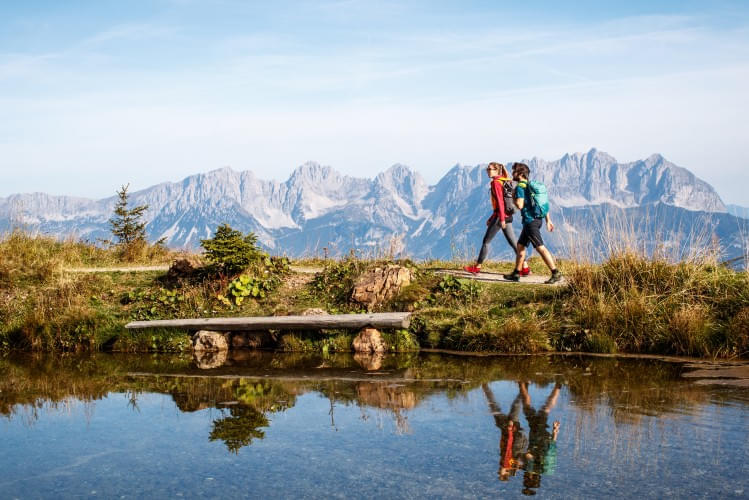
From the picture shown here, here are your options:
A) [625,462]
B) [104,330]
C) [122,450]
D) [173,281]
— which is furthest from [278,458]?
[173,281]

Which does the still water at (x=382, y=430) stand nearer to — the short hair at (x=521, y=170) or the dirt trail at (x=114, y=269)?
the short hair at (x=521, y=170)

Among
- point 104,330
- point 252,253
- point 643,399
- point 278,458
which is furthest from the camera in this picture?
point 252,253

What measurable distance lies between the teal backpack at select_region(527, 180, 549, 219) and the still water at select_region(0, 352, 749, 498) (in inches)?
146

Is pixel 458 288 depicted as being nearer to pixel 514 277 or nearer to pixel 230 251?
pixel 514 277

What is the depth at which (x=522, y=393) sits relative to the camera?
945 cm

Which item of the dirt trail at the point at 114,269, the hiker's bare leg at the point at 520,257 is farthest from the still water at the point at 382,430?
the dirt trail at the point at 114,269

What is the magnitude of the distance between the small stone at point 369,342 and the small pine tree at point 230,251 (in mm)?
4097

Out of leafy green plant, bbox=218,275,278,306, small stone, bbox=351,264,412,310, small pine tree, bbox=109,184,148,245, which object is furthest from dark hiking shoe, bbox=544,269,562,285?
small pine tree, bbox=109,184,148,245

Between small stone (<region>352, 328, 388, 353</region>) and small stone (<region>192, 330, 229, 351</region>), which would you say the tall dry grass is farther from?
small stone (<region>192, 330, 229, 351</region>)

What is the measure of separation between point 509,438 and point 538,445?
0.37 m

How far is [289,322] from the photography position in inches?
526

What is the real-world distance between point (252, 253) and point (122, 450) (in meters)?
8.98

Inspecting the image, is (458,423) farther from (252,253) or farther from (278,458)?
(252,253)

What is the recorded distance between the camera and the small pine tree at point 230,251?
1598 centimetres
